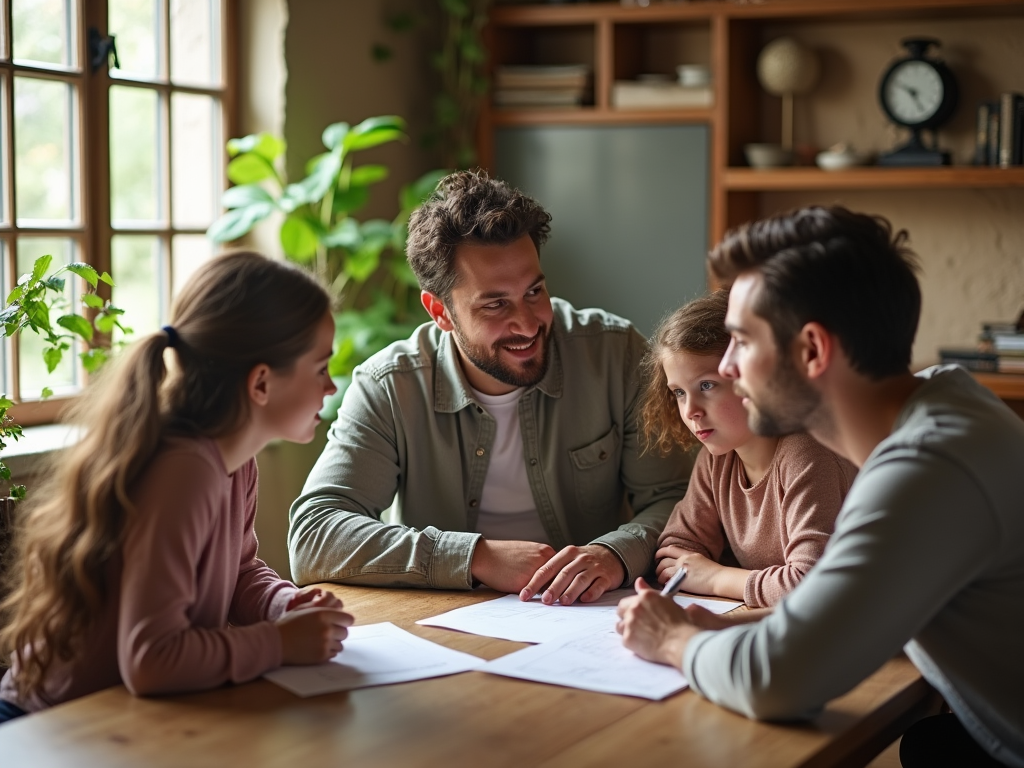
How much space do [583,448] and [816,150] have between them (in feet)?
6.77

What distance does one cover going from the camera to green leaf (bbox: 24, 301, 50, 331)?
6.64 feet

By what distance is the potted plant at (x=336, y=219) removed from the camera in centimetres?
346

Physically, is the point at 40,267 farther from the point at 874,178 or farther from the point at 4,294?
the point at 874,178

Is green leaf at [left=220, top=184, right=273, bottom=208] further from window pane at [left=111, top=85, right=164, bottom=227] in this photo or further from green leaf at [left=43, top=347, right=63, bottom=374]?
green leaf at [left=43, top=347, right=63, bottom=374]

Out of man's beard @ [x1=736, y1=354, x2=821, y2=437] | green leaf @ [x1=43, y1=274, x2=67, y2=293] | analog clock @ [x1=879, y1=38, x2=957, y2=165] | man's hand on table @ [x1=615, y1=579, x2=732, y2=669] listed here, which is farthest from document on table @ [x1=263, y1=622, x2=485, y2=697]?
analog clock @ [x1=879, y1=38, x2=957, y2=165]

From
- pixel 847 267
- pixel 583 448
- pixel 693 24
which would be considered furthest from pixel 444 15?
pixel 847 267

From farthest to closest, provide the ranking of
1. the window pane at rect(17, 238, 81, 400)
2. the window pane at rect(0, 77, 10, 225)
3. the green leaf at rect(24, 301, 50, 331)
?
the window pane at rect(17, 238, 81, 400) < the window pane at rect(0, 77, 10, 225) < the green leaf at rect(24, 301, 50, 331)

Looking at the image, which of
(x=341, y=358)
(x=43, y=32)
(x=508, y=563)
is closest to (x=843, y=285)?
(x=508, y=563)

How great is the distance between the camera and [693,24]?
4.07 m

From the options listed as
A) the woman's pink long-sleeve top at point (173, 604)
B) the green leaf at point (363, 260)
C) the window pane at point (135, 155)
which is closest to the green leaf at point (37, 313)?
the woman's pink long-sleeve top at point (173, 604)

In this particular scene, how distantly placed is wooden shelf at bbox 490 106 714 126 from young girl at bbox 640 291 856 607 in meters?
1.97

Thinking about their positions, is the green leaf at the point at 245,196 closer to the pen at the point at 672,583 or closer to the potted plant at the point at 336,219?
the potted plant at the point at 336,219

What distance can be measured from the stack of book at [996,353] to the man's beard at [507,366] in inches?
68.7

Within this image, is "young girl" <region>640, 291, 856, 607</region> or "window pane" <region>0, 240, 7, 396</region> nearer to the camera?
"young girl" <region>640, 291, 856, 607</region>
